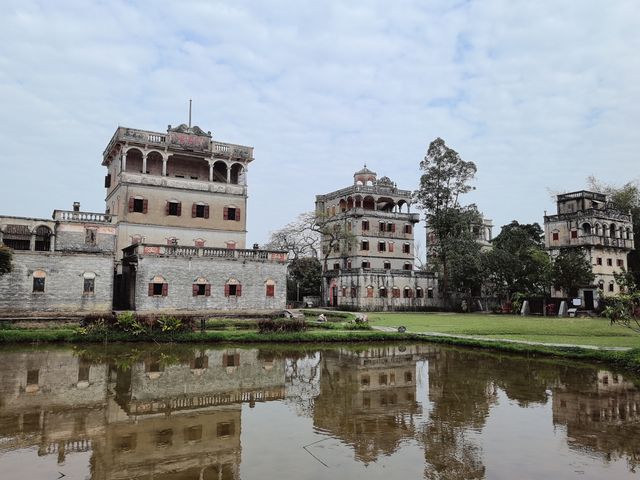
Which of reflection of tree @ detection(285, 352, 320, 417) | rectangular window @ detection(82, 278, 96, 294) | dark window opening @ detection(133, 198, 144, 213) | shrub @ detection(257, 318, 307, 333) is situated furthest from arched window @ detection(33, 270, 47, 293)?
reflection of tree @ detection(285, 352, 320, 417)

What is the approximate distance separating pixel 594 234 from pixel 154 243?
38.7 meters

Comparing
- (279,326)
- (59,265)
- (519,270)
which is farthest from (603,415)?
(519,270)

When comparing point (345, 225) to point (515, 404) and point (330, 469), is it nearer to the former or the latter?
point (515, 404)

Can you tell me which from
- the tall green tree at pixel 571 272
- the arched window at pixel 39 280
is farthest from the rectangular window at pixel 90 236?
the tall green tree at pixel 571 272

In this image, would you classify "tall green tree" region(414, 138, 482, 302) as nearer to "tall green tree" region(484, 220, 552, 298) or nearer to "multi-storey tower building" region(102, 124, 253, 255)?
"tall green tree" region(484, 220, 552, 298)

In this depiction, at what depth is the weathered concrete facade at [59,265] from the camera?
27359 mm

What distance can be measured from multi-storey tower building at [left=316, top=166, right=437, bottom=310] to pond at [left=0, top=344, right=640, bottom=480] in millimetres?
29169

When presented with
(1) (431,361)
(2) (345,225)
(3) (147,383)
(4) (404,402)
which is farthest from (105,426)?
(2) (345,225)

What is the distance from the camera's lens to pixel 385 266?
5316cm

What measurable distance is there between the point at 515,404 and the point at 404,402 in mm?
2762

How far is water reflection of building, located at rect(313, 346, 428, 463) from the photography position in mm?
9570

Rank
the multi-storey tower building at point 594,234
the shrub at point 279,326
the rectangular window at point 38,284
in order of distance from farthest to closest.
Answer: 1. the multi-storey tower building at point 594,234
2. the rectangular window at point 38,284
3. the shrub at point 279,326

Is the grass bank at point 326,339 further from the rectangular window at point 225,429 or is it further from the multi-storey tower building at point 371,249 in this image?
the multi-storey tower building at point 371,249

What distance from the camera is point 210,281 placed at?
32312mm
